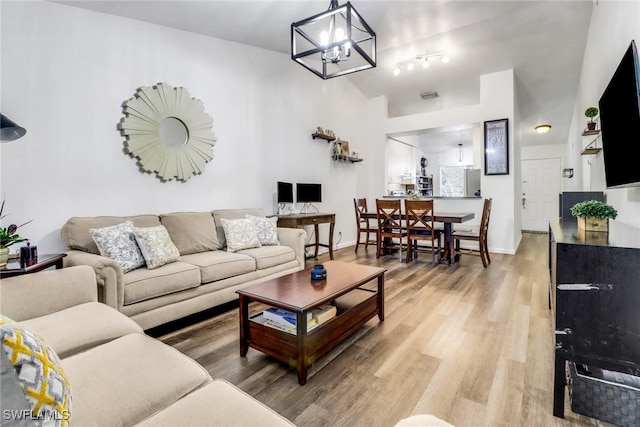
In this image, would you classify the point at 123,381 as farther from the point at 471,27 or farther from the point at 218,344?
the point at 471,27

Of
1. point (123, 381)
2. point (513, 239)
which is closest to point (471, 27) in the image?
point (513, 239)

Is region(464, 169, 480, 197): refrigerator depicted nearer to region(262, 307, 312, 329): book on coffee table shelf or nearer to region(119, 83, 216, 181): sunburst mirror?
region(119, 83, 216, 181): sunburst mirror

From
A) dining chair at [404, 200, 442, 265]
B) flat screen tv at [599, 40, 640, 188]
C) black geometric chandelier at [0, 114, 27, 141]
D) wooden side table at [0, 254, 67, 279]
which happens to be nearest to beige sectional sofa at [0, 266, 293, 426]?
wooden side table at [0, 254, 67, 279]

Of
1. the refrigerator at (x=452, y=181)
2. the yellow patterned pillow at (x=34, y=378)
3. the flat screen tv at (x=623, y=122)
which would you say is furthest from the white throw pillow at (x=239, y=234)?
the refrigerator at (x=452, y=181)

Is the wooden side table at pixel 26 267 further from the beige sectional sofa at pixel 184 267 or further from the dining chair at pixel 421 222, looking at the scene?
the dining chair at pixel 421 222

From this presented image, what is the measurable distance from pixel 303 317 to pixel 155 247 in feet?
4.97

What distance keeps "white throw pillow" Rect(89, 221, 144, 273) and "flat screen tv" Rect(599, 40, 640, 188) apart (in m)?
3.20

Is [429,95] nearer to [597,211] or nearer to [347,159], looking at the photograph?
[347,159]

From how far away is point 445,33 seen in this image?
432 centimetres

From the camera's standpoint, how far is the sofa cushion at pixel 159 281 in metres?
2.12

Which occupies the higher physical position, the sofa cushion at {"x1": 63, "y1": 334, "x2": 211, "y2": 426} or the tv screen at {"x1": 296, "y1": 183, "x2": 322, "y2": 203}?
the tv screen at {"x1": 296, "y1": 183, "x2": 322, "y2": 203}

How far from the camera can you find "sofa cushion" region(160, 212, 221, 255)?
9.66 ft

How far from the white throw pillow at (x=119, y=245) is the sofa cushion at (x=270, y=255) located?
38.2 inches

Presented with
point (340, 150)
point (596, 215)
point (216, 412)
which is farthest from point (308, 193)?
point (216, 412)
